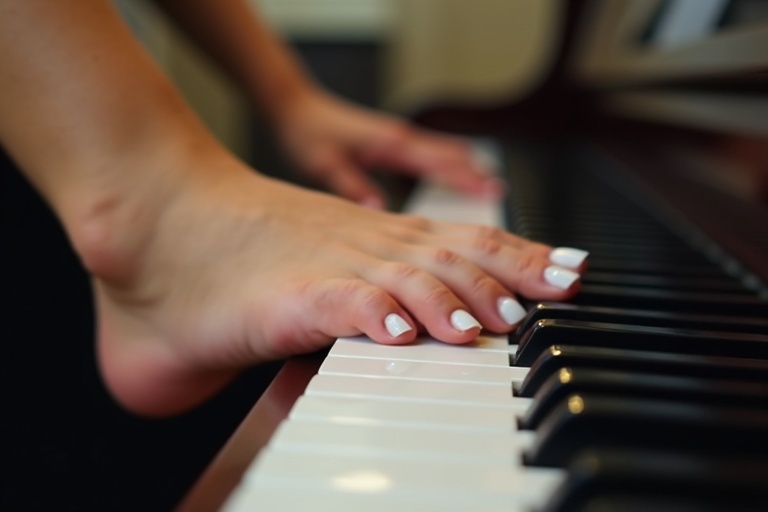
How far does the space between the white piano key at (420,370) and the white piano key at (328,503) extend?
119mm

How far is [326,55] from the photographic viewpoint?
2500mm

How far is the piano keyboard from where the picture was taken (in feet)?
0.91

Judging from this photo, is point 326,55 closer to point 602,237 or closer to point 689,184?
point 689,184

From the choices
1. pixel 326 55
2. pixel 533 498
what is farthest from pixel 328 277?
pixel 326 55

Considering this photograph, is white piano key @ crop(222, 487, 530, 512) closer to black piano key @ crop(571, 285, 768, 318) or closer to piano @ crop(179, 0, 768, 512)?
piano @ crop(179, 0, 768, 512)

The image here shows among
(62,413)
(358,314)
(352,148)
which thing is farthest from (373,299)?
(352,148)

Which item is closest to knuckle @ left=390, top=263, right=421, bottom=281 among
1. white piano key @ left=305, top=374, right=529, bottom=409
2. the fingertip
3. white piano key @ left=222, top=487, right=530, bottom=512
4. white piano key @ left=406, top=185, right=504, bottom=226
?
white piano key @ left=305, top=374, right=529, bottom=409

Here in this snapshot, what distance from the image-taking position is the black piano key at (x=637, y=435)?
308 millimetres

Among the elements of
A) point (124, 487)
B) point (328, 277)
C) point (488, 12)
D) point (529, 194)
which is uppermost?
point (328, 277)

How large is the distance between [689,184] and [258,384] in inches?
21.6

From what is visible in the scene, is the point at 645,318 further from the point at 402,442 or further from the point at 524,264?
the point at 402,442

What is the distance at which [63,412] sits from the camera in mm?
783

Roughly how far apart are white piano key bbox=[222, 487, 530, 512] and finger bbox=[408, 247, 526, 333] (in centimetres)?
21

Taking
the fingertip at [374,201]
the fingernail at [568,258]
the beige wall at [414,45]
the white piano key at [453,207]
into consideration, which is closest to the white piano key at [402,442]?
the fingernail at [568,258]
